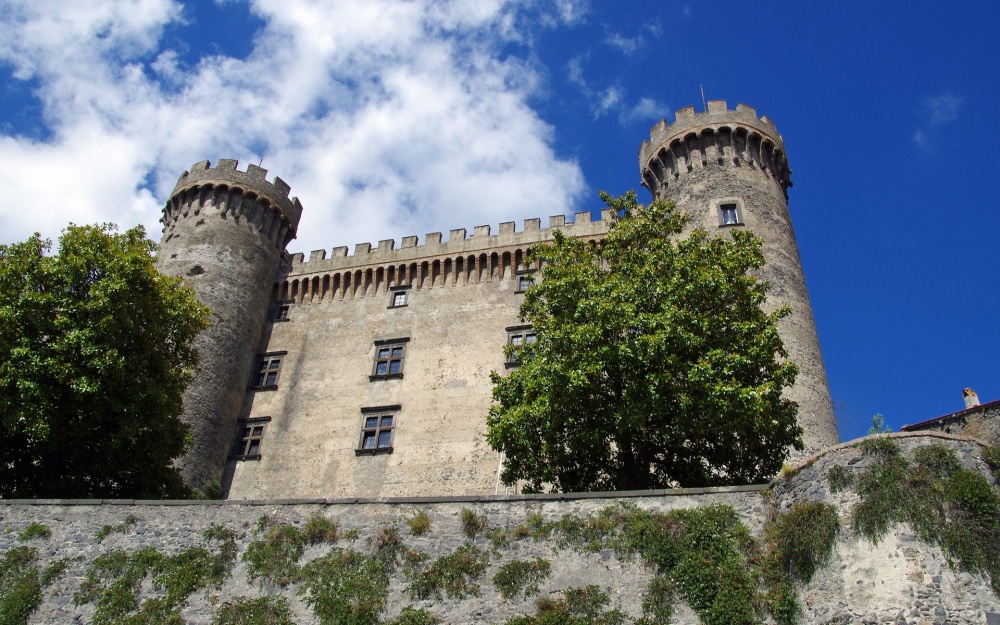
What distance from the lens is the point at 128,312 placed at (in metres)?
20.8

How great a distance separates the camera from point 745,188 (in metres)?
28.2

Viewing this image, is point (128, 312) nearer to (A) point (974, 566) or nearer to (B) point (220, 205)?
(B) point (220, 205)

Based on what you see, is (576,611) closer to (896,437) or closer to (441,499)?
(441,499)

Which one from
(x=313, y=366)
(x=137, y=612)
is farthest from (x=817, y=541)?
(x=313, y=366)

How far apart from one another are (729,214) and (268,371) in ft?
58.7

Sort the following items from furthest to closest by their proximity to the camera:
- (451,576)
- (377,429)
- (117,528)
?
(377,429)
(117,528)
(451,576)

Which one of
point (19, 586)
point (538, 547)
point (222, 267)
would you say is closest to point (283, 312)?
point (222, 267)

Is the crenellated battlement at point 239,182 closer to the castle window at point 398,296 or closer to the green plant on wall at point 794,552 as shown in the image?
the castle window at point 398,296

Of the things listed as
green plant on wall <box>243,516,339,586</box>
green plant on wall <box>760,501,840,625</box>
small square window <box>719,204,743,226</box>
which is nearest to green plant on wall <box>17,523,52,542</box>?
green plant on wall <box>243,516,339,586</box>

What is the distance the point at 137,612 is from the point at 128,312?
28.2ft

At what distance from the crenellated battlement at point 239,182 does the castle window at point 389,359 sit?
830 cm

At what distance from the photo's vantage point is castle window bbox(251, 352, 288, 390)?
30344 mm

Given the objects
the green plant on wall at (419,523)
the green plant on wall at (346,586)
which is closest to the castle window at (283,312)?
the green plant on wall at (419,523)

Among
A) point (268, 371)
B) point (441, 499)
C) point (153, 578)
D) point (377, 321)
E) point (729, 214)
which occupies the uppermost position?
point (729, 214)
